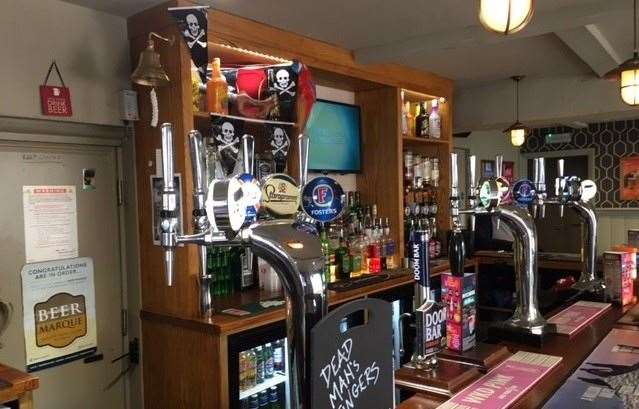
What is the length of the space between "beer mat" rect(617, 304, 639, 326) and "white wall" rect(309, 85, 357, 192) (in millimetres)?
2168

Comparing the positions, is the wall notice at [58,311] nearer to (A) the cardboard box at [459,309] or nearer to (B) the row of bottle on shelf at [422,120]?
(A) the cardboard box at [459,309]

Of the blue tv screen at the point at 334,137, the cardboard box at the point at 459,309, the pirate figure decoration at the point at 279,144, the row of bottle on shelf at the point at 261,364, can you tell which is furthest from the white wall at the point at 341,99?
the cardboard box at the point at 459,309

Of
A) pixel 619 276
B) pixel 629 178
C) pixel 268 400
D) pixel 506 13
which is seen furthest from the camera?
pixel 629 178

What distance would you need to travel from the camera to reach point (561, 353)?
163 centimetres

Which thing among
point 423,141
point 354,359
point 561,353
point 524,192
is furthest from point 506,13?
point 423,141

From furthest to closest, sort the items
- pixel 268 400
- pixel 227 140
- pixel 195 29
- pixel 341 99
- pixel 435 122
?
pixel 435 122
pixel 341 99
pixel 268 400
pixel 227 140
pixel 195 29

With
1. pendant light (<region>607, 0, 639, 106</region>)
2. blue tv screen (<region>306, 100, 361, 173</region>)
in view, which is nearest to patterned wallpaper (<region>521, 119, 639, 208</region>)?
pendant light (<region>607, 0, 639, 106</region>)

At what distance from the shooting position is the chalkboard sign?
94 cm

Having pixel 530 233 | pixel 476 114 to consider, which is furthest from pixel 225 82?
pixel 476 114

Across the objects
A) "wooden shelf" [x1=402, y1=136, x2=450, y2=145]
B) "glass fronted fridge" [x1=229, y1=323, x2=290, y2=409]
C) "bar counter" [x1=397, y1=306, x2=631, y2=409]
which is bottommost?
"glass fronted fridge" [x1=229, y1=323, x2=290, y2=409]

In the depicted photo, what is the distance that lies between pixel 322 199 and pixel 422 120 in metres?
3.31

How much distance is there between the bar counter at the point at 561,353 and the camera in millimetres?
1285

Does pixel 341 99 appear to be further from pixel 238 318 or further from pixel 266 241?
pixel 266 241

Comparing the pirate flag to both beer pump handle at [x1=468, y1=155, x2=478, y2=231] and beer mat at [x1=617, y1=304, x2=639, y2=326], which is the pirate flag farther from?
beer mat at [x1=617, y1=304, x2=639, y2=326]
